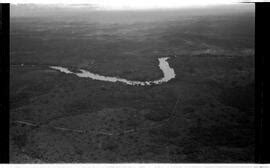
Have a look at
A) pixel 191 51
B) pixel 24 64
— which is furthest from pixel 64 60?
pixel 191 51

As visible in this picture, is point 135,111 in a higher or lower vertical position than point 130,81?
lower

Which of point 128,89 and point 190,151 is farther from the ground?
point 128,89

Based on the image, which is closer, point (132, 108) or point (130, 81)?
point (132, 108)

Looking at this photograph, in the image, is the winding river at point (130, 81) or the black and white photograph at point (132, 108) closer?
the black and white photograph at point (132, 108)

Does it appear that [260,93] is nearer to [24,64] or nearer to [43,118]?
[43,118]

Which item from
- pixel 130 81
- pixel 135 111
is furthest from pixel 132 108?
pixel 130 81

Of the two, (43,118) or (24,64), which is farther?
(24,64)

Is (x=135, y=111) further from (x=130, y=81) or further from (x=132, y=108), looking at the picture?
(x=130, y=81)

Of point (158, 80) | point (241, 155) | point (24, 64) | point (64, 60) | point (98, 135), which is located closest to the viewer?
point (241, 155)

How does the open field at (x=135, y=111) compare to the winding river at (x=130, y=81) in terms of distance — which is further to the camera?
the winding river at (x=130, y=81)

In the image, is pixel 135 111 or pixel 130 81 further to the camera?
pixel 130 81
